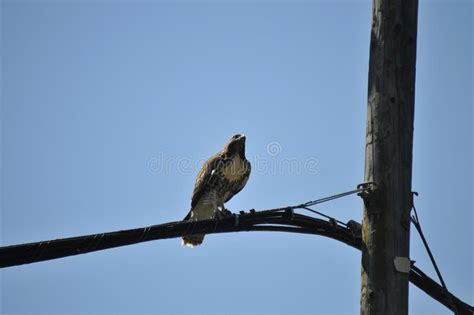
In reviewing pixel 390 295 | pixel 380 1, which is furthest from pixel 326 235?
pixel 380 1

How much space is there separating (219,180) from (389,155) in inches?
163

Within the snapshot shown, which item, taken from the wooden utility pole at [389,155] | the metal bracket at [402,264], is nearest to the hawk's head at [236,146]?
the wooden utility pole at [389,155]

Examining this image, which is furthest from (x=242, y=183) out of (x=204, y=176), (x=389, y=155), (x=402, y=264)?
(x=402, y=264)

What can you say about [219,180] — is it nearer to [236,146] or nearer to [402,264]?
[236,146]

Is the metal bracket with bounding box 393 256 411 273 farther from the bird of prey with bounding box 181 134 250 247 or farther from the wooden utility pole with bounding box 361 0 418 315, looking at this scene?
the bird of prey with bounding box 181 134 250 247

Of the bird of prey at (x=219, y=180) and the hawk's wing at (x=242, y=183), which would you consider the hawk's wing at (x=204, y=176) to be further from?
the hawk's wing at (x=242, y=183)

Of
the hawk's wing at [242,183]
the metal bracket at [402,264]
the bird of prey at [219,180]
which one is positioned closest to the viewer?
the metal bracket at [402,264]

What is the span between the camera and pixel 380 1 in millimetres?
7234

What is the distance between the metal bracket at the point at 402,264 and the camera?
679cm

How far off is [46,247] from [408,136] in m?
3.30

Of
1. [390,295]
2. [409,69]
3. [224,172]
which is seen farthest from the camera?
[224,172]

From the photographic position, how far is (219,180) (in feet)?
35.4

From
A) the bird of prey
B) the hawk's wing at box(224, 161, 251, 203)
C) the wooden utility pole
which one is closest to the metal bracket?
Result: the wooden utility pole

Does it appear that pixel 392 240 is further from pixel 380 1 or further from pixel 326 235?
pixel 380 1
